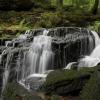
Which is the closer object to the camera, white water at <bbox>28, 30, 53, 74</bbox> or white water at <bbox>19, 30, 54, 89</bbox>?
white water at <bbox>19, 30, 54, 89</bbox>

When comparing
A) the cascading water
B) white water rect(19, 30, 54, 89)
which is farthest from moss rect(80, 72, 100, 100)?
the cascading water

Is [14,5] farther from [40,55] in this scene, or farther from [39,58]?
[39,58]

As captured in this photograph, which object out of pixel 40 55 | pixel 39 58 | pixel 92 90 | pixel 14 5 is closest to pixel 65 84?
pixel 92 90

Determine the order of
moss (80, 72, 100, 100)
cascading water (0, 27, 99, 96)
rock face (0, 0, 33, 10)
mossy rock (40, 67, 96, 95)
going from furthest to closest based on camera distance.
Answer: rock face (0, 0, 33, 10)
cascading water (0, 27, 99, 96)
mossy rock (40, 67, 96, 95)
moss (80, 72, 100, 100)

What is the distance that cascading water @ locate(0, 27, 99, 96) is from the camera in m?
16.7

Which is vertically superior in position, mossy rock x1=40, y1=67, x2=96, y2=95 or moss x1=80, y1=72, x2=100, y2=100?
moss x1=80, y1=72, x2=100, y2=100

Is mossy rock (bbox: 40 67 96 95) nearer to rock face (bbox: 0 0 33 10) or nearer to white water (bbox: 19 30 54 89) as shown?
white water (bbox: 19 30 54 89)

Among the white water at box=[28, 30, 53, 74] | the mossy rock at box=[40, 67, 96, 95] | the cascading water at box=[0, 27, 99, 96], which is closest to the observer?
the mossy rock at box=[40, 67, 96, 95]

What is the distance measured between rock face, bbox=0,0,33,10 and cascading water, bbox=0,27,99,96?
24.9 ft

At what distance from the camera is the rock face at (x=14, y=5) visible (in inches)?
979

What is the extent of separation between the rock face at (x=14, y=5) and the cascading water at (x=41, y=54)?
759cm

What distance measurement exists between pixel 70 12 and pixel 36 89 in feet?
41.2

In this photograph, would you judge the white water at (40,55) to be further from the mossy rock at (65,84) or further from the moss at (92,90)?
the moss at (92,90)

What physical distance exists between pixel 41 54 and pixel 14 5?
9.19 metres
